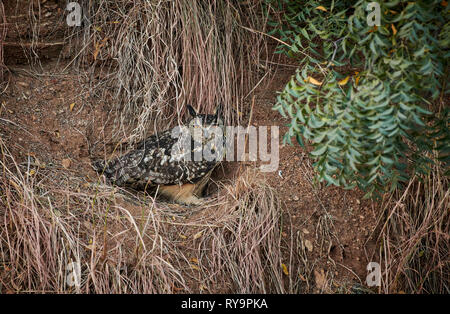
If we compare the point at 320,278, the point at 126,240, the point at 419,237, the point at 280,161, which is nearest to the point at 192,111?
the point at 280,161

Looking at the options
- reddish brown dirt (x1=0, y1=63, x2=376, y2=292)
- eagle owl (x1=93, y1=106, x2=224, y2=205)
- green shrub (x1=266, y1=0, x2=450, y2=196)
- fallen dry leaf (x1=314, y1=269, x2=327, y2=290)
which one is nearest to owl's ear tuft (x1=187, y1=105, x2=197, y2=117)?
eagle owl (x1=93, y1=106, x2=224, y2=205)

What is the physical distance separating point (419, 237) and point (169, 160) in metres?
1.86

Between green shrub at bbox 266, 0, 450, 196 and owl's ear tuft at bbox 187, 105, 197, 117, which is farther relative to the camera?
owl's ear tuft at bbox 187, 105, 197, 117

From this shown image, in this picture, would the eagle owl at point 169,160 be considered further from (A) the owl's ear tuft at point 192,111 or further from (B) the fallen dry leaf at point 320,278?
(B) the fallen dry leaf at point 320,278

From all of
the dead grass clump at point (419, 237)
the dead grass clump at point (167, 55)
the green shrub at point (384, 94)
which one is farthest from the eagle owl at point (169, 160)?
the dead grass clump at point (419, 237)

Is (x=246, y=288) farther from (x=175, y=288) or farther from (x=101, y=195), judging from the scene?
(x=101, y=195)

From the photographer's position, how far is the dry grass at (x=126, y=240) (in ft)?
7.76

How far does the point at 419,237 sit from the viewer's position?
8.91ft

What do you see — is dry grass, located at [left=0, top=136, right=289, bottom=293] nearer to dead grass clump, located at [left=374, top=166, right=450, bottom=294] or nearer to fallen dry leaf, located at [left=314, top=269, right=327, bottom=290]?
fallen dry leaf, located at [left=314, top=269, right=327, bottom=290]

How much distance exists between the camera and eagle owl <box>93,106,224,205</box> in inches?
122

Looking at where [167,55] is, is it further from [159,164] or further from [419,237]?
[419,237]

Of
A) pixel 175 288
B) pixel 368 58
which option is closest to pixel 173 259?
pixel 175 288

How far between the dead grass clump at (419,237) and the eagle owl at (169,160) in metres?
1.37

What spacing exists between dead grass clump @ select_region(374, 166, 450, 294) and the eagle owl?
1368 mm
